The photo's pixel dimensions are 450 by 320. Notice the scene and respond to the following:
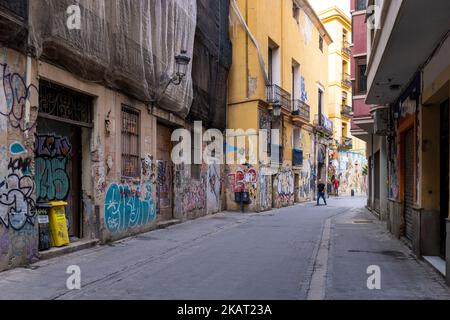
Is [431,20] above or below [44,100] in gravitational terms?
above

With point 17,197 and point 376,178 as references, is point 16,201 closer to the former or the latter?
point 17,197

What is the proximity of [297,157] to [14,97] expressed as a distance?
70.9 ft

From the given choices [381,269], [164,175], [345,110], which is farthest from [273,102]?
[345,110]

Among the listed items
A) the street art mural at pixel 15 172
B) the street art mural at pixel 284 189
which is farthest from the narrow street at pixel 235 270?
the street art mural at pixel 284 189

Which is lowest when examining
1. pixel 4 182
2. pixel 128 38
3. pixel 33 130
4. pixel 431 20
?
pixel 4 182

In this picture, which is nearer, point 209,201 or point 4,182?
point 4,182

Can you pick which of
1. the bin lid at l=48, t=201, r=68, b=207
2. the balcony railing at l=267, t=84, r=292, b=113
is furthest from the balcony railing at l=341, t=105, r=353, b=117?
the bin lid at l=48, t=201, r=68, b=207

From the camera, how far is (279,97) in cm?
2364

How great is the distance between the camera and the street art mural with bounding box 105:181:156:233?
11.0m

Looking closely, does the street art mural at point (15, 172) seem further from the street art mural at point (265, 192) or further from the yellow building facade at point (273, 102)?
the street art mural at point (265, 192)

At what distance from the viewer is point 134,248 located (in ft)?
33.5
